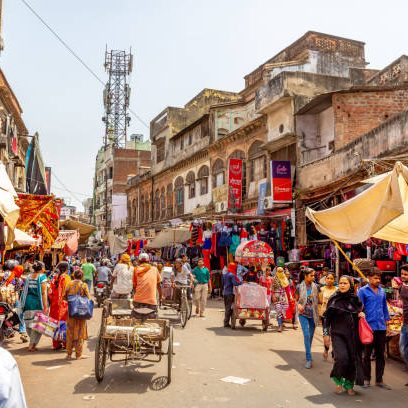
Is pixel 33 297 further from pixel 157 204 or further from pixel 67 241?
pixel 157 204

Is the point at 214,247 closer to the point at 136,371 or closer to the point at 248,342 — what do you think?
the point at 248,342

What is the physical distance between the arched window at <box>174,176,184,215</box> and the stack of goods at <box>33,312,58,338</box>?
24685mm

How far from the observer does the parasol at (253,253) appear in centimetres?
1477

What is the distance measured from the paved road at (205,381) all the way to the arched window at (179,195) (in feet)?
79.1

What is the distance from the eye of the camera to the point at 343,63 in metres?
26.9

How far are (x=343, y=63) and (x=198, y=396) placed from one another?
24318 mm

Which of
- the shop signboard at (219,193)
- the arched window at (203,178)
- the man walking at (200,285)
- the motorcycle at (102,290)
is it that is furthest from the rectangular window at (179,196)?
the man walking at (200,285)

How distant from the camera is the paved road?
19.8 ft

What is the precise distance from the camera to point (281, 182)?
19672 millimetres

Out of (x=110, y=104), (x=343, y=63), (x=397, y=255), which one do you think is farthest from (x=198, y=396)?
(x=110, y=104)

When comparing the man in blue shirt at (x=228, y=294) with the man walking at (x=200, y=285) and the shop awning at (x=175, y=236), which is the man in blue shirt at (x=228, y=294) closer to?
the man walking at (x=200, y=285)

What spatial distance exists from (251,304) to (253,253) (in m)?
2.90

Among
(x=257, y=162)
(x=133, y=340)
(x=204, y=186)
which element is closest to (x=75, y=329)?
(x=133, y=340)

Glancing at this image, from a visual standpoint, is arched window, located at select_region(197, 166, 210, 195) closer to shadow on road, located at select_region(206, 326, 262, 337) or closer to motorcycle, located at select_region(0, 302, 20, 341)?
shadow on road, located at select_region(206, 326, 262, 337)
